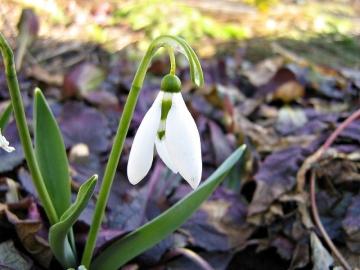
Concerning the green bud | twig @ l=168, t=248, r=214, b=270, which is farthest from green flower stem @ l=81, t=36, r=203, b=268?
twig @ l=168, t=248, r=214, b=270

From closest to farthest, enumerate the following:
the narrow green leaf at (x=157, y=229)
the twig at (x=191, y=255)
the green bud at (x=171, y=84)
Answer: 1. the green bud at (x=171, y=84)
2. the narrow green leaf at (x=157, y=229)
3. the twig at (x=191, y=255)

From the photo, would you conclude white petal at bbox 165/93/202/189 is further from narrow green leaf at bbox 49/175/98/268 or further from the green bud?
narrow green leaf at bbox 49/175/98/268

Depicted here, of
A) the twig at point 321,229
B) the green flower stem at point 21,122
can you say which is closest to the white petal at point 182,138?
the green flower stem at point 21,122

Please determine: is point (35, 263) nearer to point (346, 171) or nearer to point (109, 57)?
point (346, 171)

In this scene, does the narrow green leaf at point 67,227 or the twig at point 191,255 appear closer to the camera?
the narrow green leaf at point 67,227

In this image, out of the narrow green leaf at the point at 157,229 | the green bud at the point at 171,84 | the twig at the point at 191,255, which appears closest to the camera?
the green bud at the point at 171,84

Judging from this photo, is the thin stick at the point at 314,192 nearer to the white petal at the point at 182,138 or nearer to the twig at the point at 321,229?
the twig at the point at 321,229

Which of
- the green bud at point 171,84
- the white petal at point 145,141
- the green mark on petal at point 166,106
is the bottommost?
the white petal at point 145,141

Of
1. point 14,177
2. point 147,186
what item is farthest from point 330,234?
point 14,177
